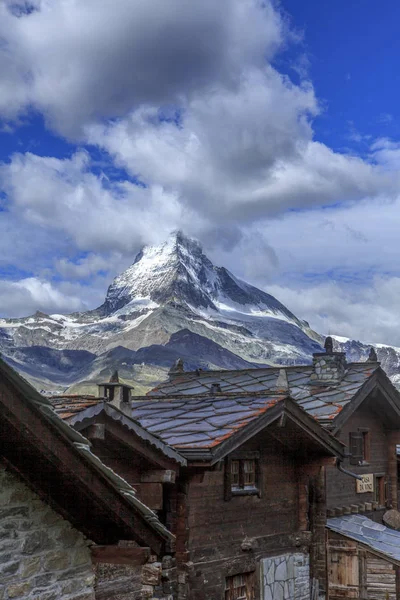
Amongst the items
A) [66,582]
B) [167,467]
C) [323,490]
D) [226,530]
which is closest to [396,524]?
[323,490]

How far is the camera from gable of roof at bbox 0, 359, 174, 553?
5312 millimetres

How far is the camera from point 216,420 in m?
15.1

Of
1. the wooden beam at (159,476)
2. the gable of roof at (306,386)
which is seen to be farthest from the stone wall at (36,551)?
the gable of roof at (306,386)

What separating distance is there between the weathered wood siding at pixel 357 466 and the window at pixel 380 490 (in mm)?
245

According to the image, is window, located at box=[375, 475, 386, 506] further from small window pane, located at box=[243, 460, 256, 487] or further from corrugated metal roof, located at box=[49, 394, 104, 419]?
corrugated metal roof, located at box=[49, 394, 104, 419]

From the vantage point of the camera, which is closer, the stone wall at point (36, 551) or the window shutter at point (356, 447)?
the stone wall at point (36, 551)

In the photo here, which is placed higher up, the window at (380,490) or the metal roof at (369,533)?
the window at (380,490)

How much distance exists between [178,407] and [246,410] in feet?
6.76

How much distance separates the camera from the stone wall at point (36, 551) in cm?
587

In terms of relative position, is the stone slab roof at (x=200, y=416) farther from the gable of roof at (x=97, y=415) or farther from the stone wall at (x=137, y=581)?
the stone wall at (x=137, y=581)

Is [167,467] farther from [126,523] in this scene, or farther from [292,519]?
[126,523]

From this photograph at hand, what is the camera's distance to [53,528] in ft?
20.5

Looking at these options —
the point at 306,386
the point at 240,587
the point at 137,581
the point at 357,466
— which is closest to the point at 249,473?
the point at 240,587

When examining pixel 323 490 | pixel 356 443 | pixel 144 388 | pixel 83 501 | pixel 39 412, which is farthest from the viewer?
pixel 144 388
